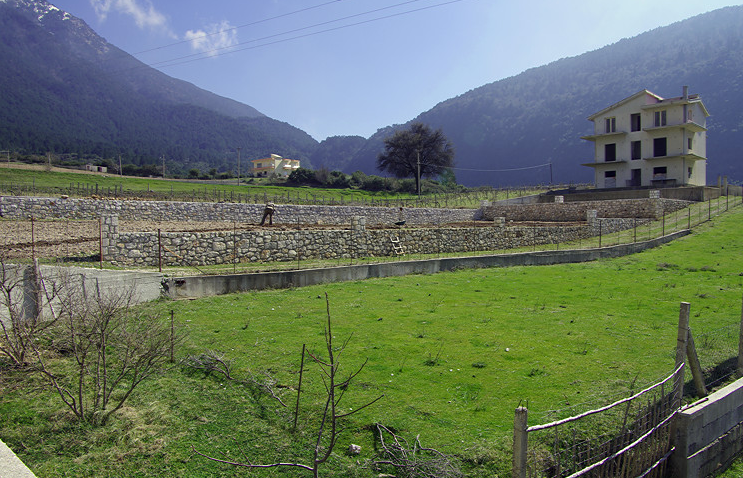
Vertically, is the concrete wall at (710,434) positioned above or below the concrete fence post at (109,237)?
below

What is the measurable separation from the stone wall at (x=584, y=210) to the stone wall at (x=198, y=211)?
336cm

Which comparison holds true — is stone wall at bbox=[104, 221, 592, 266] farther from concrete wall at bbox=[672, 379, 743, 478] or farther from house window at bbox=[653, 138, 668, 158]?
house window at bbox=[653, 138, 668, 158]

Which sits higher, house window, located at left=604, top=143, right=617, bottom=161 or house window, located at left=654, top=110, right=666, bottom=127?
house window, located at left=654, top=110, right=666, bottom=127

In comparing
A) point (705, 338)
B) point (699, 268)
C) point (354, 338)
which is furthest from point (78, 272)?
point (699, 268)

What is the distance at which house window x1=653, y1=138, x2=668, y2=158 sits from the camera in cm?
4647

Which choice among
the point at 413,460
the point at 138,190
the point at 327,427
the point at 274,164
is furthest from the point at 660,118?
the point at 274,164

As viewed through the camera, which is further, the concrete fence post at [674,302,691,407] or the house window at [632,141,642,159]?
the house window at [632,141,642,159]

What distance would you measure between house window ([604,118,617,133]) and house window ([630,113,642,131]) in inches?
67.3

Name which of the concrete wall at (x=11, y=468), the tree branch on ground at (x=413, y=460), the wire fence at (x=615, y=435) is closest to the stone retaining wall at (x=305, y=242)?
the concrete wall at (x=11, y=468)

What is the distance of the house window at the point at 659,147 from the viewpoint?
152 feet

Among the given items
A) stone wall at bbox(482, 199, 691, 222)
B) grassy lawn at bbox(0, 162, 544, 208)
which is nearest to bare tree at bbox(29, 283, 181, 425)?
grassy lawn at bbox(0, 162, 544, 208)

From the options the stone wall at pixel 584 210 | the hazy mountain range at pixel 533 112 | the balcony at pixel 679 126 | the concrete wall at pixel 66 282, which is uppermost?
the hazy mountain range at pixel 533 112

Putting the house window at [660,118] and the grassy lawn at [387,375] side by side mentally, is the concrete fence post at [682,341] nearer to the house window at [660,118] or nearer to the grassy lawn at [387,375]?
the grassy lawn at [387,375]

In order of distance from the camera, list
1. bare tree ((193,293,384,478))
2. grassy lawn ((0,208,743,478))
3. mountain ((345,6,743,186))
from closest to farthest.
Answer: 1. bare tree ((193,293,384,478))
2. grassy lawn ((0,208,743,478))
3. mountain ((345,6,743,186))
